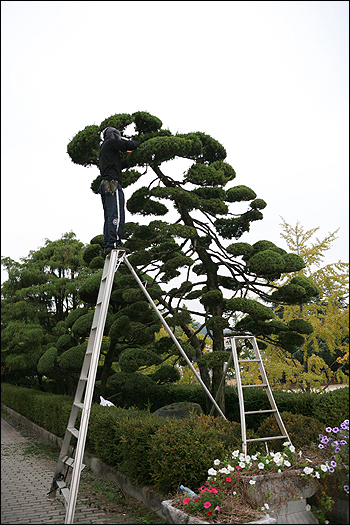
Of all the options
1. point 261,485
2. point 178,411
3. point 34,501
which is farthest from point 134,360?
point 261,485

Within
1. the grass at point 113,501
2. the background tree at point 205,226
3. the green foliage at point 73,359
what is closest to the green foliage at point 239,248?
the background tree at point 205,226

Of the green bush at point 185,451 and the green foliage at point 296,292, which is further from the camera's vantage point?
the green foliage at point 296,292

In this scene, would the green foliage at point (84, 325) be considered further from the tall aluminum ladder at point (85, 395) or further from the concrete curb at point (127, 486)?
the tall aluminum ladder at point (85, 395)

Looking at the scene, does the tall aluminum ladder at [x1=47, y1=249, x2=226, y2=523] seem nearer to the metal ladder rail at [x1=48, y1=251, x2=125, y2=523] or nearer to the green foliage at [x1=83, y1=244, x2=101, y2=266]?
the metal ladder rail at [x1=48, y1=251, x2=125, y2=523]

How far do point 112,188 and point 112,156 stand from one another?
42cm

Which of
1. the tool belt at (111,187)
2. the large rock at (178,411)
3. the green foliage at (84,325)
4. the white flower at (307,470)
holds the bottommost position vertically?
the large rock at (178,411)

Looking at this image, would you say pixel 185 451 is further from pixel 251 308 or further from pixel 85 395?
pixel 251 308

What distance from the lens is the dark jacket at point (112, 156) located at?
4867mm

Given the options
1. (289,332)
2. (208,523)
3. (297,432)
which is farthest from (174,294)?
(208,523)

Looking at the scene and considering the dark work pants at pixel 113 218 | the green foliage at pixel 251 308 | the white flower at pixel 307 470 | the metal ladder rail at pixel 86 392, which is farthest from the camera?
the green foliage at pixel 251 308

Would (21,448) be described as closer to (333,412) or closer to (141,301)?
(141,301)

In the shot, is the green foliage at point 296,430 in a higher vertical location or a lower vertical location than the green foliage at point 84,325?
lower

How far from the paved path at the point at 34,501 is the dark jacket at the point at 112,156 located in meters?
3.43

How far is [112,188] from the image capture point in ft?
15.8
